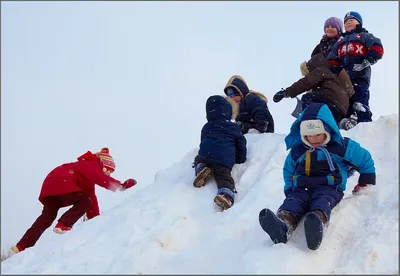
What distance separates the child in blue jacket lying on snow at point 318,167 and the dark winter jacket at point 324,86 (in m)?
2.18

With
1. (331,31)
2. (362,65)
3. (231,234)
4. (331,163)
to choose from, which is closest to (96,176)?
(231,234)

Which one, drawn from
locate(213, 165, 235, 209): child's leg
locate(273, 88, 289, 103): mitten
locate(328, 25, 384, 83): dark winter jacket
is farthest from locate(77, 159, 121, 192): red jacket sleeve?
locate(328, 25, 384, 83): dark winter jacket

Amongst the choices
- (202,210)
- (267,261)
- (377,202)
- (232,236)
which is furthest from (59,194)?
(377,202)

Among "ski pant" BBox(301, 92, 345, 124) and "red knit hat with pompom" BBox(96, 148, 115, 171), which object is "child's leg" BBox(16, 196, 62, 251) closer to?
"red knit hat with pompom" BBox(96, 148, 115, 171)

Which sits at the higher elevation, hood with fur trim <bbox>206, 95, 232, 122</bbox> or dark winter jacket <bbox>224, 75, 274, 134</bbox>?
hood with fur trim <bbox>206, 95, 232, 122</bbox>

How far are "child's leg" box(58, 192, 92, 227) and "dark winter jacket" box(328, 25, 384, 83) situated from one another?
4450 mm

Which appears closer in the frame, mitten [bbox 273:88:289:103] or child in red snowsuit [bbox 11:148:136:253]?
child in red snowsuit [bbox 11:148:136:253]

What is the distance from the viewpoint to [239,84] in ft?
25.9

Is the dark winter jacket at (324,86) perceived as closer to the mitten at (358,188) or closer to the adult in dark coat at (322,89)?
the adult in dark coat at (322,89)

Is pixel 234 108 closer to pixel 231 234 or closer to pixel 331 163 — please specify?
pixel 331 163

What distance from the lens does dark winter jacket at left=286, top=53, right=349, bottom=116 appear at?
6.93 meters

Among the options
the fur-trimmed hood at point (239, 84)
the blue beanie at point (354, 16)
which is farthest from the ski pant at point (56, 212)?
the blue beanie at point (354, 16)

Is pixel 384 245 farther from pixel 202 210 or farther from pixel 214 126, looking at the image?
pixel 214 126

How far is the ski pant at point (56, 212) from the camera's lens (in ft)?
19.8
